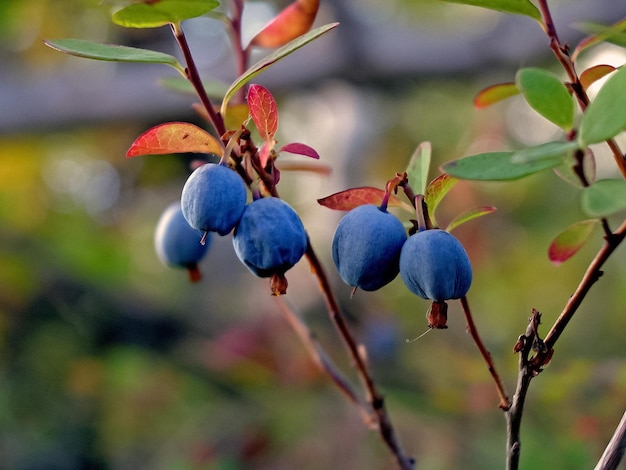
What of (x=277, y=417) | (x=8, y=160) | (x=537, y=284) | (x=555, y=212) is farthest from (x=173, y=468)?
(x=555, y=212)

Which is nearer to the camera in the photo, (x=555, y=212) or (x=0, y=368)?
(x=0, y=368)

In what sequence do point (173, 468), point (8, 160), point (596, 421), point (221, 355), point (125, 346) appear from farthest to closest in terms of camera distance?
point (8, 160), point (125, 346), point (221, 355), point (173, 468), point (596, 421)

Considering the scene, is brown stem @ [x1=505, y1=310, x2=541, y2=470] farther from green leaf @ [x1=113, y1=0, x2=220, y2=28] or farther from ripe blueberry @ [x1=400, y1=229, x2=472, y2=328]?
green leaf @ [x1=113, y1=0, x2=220, y2=28]

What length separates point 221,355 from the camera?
5.45 ft

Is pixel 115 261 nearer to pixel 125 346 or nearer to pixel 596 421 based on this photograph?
pixel 125 346

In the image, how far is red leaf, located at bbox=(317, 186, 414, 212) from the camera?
465 millimetres

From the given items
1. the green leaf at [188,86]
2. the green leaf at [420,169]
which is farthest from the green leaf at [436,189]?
the green leaf at [188,86]

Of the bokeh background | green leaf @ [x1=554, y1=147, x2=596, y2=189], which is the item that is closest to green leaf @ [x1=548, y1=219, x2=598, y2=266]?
green leaf @ [x1=554, y1=147, x2=596, y2=189]

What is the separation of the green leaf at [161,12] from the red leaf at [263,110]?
7 centimetres

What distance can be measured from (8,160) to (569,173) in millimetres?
2723

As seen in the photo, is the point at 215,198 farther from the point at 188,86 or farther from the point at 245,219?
the point at 188,86

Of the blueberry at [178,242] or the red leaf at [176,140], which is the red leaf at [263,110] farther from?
the blueberry at [178,242]

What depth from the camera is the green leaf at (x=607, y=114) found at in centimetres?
32

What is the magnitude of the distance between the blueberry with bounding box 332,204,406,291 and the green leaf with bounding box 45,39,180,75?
0.16 m
